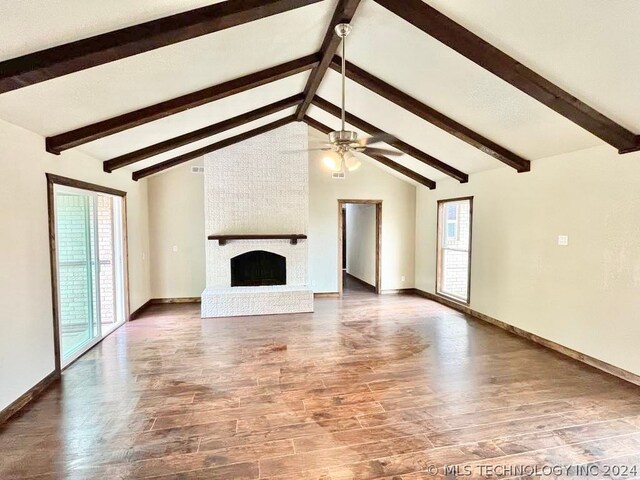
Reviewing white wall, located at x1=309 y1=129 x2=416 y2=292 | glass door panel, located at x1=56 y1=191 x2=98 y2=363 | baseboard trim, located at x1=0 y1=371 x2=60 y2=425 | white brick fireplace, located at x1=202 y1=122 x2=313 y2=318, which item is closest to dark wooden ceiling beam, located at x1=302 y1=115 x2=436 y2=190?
white wall, located at x1=309 y1=129 x2=416 y2=292

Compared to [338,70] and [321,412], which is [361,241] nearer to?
[338,70]

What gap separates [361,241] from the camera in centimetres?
895

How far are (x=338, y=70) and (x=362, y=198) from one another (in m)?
3.61

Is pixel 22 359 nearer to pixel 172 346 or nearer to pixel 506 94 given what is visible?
pixel 172 346

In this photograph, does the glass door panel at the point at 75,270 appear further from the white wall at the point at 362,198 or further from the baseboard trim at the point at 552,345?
the baseboard trim at the point at 552,345

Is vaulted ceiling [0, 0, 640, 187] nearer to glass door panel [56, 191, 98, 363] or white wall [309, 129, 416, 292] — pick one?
glass door panel [56, 191, 98, 363]

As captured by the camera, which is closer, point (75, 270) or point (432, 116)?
Result: point (75, 270)

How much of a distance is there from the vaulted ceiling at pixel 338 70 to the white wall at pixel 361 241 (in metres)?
3.44

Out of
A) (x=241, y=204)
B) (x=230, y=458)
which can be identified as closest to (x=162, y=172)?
(x=241, y=204)

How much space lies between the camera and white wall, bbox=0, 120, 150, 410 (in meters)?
2.82

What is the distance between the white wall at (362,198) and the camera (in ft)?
24.2

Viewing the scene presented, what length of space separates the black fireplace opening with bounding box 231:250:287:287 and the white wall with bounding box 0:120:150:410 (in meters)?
3.28

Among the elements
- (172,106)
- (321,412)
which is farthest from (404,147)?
(321,412)

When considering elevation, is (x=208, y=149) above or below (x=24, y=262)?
above
